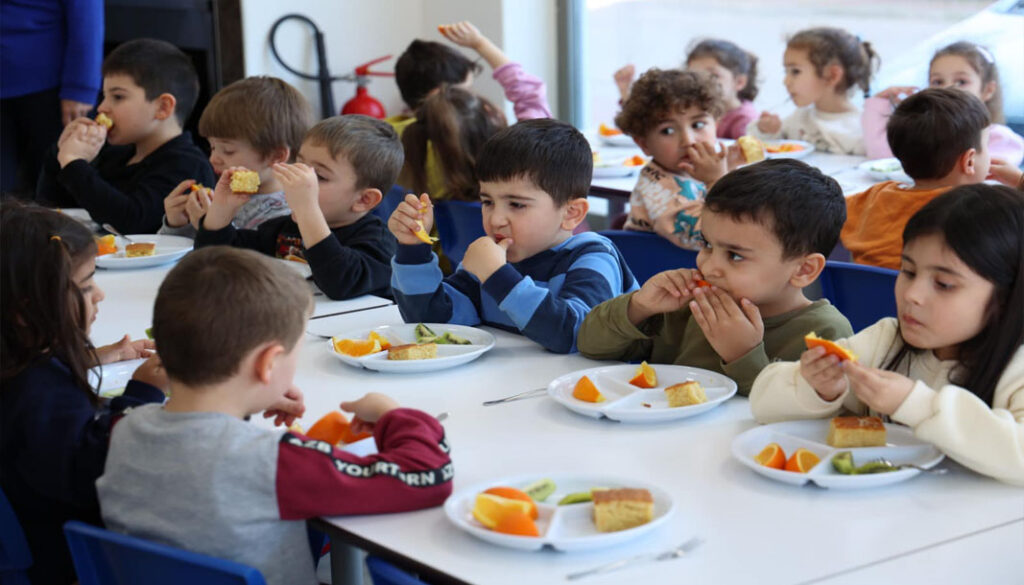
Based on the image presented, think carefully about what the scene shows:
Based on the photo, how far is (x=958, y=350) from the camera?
1.85 m

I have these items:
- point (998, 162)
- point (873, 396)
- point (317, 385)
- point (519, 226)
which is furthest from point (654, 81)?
point (873, 396)

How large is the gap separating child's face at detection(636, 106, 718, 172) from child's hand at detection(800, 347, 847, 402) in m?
2.02

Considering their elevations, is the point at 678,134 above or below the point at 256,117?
below

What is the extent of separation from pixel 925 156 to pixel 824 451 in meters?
1.84

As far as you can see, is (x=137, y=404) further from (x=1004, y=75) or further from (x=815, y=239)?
(x=1004, y=75)

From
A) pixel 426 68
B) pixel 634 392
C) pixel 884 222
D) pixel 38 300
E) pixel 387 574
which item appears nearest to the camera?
pixel 387 574

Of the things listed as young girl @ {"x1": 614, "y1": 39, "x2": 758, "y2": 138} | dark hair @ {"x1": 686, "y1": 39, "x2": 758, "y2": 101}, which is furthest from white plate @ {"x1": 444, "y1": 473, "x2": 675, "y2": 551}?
dark hair @ {"x1": 686, "y1": 39, "x2": 758, "y2": 101}

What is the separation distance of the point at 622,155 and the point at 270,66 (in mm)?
2508

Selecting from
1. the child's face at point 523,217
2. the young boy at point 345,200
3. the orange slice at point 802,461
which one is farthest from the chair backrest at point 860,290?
the young boy at point 345,200

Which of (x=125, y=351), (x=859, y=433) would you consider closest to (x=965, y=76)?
(x=859, y=433)

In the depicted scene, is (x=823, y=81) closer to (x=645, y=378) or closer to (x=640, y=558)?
(x=645, y=378)

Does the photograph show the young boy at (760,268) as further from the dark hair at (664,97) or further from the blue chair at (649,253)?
the dark hair at (664,97)

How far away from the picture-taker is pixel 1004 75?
4859 millimetres

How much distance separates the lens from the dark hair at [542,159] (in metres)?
2.64
